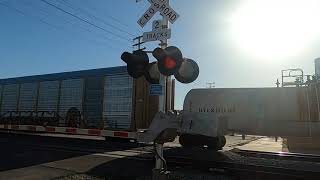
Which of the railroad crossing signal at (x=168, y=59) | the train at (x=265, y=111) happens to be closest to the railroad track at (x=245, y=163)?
the train at (x=265, y=111)

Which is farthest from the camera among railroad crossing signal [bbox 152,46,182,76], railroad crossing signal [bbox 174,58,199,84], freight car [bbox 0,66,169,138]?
freight car [bbox 0,66,169,138]

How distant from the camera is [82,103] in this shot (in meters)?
22.7

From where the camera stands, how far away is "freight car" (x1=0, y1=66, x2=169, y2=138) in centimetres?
2080

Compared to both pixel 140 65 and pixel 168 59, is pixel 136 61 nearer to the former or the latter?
pixel 140 65

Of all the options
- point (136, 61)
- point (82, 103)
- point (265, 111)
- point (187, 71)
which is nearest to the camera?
point (187, 71)

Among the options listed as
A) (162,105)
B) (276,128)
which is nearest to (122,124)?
(276,128)

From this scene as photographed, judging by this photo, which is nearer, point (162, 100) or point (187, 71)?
point (187, 71)

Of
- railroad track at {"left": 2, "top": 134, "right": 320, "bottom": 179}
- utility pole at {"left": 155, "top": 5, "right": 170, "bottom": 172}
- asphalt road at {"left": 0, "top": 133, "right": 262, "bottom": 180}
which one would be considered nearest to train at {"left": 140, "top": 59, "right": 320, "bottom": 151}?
railroad track at {"left": 2, "top": 134, "right": 320, "bottom": 179}

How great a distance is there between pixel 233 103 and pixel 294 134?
327 centimetres

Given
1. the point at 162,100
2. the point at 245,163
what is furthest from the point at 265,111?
the point at 162,100

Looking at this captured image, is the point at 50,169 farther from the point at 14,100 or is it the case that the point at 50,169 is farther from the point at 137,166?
the point at 14,100

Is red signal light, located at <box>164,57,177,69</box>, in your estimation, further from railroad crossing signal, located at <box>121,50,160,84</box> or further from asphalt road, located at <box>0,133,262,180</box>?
asphalt road, located at <box>0,133,262,180</box>

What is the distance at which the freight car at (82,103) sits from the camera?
2080cm

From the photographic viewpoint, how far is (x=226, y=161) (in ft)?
39.4
